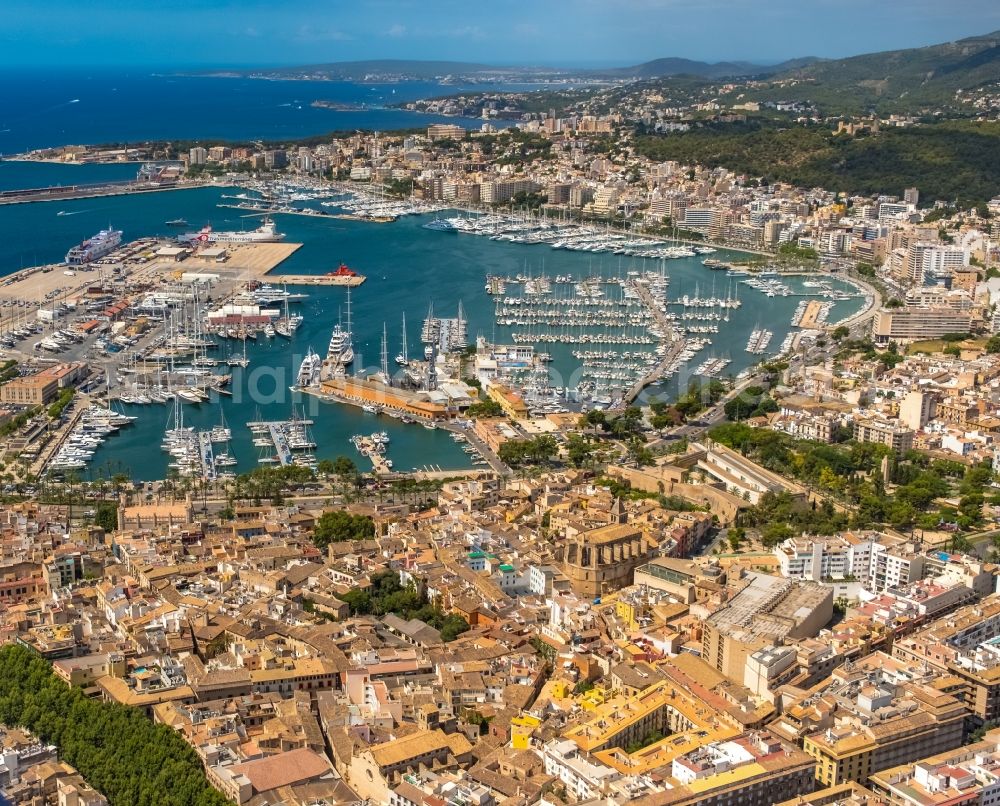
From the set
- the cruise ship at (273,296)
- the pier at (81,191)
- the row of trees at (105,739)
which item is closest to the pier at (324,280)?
the cruise ship at (273,296)

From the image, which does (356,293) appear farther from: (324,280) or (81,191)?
(81,191)

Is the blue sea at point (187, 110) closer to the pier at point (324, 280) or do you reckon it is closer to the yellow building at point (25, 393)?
the pier at point (324, 280)

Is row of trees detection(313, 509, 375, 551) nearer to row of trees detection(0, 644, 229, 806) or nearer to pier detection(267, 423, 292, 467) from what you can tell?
pier detection(267, 423, 292, 467)

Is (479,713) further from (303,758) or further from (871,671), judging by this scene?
(871,671)

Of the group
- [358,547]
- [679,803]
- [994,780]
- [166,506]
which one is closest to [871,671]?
[994,780]

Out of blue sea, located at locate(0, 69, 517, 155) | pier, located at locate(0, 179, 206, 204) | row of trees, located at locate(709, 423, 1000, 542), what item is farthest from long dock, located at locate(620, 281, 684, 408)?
blue sea, located at locate(0, 69, 517, 155)

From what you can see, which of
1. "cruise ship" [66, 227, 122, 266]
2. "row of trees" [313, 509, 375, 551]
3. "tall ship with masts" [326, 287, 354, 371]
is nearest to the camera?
"row of trees" [313, 509, 375, 551]
